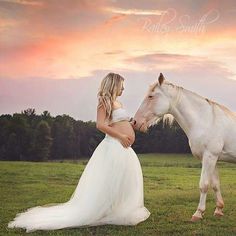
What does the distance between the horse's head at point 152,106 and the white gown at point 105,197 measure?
0.17m

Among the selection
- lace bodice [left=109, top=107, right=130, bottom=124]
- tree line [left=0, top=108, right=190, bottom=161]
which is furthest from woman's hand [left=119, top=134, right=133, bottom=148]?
tree line [left=0, top=108, right=190, bottom=161]

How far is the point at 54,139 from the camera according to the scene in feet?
19.7

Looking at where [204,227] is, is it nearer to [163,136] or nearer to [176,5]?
[163,136]

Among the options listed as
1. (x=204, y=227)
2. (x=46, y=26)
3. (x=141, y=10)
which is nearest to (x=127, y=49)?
(x=141, y=10)

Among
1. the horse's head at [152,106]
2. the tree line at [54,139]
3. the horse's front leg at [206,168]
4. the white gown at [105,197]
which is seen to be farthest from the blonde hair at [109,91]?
the tree line at [54,139]

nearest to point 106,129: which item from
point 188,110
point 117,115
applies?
point 117,115

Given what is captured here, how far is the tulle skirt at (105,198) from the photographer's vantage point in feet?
11.7

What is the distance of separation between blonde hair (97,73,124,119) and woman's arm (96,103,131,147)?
0.04 metres

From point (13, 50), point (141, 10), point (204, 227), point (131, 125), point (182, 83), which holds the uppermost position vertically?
point (141, 10)

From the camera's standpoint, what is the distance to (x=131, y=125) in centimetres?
385

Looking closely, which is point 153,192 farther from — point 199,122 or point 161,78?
point 161,78

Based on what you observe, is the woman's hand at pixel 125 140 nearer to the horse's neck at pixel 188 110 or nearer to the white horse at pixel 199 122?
the white horse at pixel 199 122

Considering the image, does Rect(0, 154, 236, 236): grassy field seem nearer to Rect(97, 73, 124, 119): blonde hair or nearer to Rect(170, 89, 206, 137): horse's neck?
Rect(170, 89, 206, 137): horse's neck

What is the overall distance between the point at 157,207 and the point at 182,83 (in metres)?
1.68
